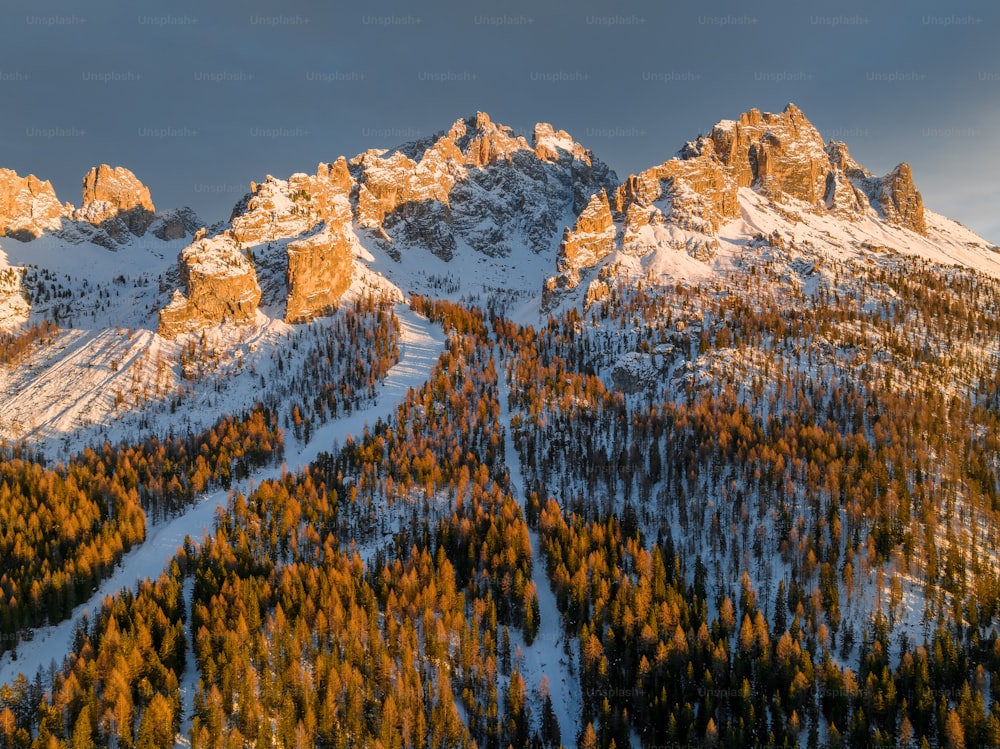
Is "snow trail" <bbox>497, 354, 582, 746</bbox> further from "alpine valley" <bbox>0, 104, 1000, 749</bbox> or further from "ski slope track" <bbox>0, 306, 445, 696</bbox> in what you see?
"ski slope track" <bbox>0, 306, 445, 696</bbox>

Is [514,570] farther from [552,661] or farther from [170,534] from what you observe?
[170,534]

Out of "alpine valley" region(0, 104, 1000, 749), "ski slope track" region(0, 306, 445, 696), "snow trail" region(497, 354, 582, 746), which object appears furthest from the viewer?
"ski slope track" region(0, 306, 445, 696)

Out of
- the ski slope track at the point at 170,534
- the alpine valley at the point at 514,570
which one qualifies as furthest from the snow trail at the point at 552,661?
the ski slope track at the point at 170,534

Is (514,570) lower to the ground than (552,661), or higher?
higher

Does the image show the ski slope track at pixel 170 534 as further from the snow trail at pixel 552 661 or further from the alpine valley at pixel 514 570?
the snow trail at pixel 552 661

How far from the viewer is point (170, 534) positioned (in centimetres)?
12500

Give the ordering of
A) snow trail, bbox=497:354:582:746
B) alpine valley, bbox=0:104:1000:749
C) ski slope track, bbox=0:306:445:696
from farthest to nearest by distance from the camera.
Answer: ski slope track, bbox=0:306:445:696, snow trail, bbox=497:354:582:746, alpine valley, bbox=0:104:1000:749

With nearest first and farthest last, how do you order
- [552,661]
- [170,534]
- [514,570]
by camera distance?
[552,661] < [514,570] < [170,534]

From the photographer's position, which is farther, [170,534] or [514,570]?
[170,534]

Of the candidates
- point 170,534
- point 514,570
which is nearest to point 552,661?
point 514,570

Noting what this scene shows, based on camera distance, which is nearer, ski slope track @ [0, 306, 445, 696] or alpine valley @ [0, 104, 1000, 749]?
alpine valley @ [0, 104, 1000, 749]

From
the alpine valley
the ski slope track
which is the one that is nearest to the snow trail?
the alpine valley

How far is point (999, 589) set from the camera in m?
102

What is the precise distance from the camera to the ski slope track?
94000 mm
